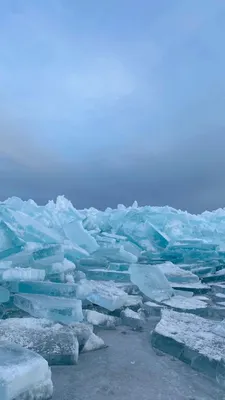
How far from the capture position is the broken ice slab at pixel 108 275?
3.94 m

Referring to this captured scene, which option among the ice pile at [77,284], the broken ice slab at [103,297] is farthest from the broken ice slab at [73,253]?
the broken ice slab at [103,297]

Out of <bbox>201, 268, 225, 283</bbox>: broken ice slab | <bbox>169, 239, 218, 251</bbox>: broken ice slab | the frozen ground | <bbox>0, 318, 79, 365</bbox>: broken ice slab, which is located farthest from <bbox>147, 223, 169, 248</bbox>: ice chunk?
<bbox>0, 318, 79, 365</bbox>: broken ice slab

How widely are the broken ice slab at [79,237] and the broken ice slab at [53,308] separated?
2.84m

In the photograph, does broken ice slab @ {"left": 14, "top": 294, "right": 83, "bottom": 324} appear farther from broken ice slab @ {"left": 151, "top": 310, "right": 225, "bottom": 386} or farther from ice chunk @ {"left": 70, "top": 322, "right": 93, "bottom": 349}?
broken ice slab @ {"left": 151, "top": 310, "right": 225, "bottom": 386}

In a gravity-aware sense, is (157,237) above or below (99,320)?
Answer: above

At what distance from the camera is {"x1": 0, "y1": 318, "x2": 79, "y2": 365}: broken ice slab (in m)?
1.85

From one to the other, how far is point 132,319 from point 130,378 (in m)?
0.89

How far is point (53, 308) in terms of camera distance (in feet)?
8.09

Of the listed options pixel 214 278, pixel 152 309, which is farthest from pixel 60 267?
pixel 214 278

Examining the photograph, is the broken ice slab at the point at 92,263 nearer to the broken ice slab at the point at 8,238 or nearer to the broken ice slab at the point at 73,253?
the broken ice slab at the point at 73,253

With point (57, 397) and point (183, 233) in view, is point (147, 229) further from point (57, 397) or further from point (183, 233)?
point (57, 397)

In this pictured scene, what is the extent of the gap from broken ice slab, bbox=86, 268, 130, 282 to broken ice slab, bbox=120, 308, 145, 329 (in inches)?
44.8

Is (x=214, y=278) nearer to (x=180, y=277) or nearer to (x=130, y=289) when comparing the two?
(x=180, y=277)

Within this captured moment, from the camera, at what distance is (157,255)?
646 cm
